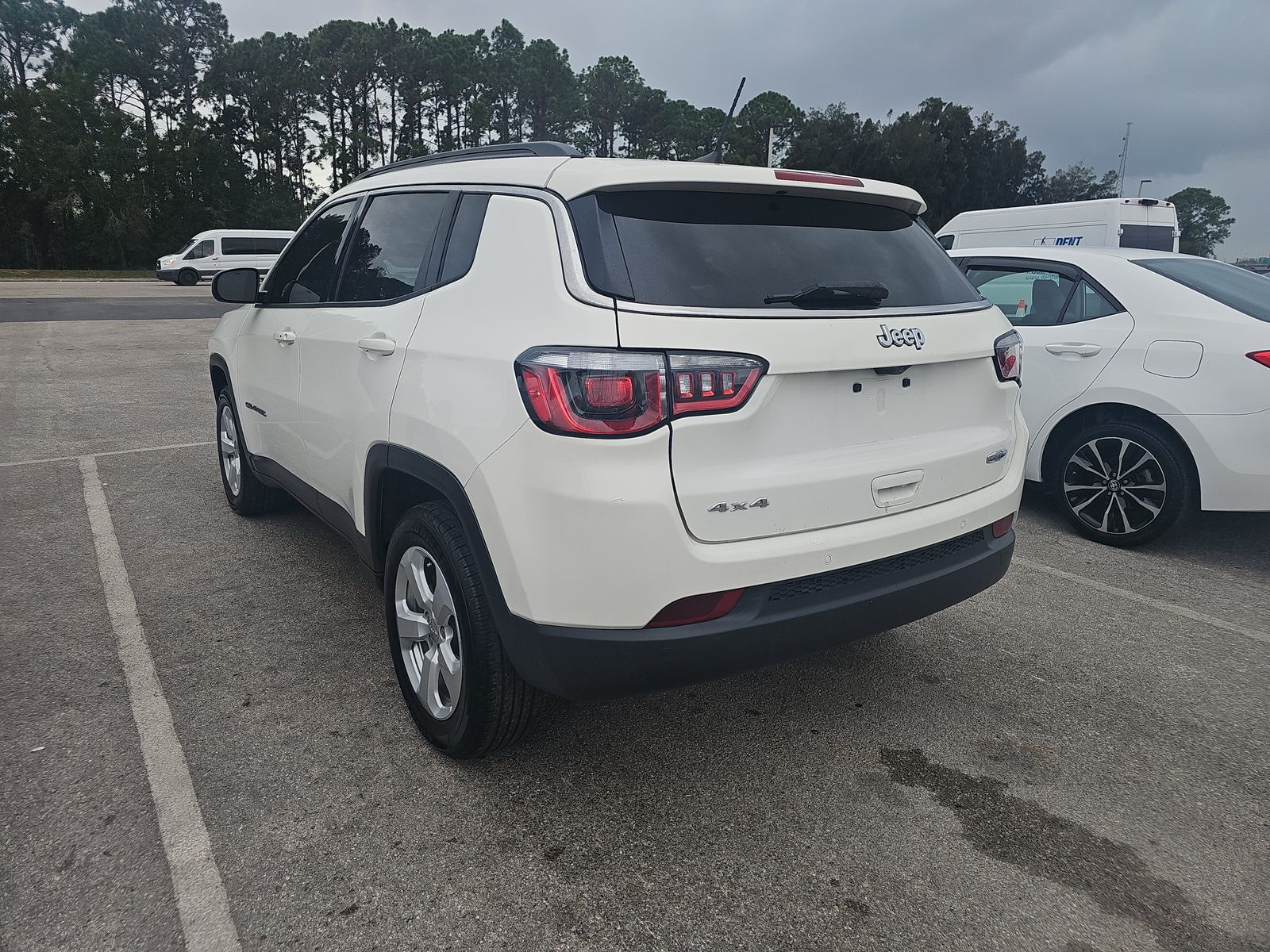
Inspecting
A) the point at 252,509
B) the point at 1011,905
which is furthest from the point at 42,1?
the point at 1011,905

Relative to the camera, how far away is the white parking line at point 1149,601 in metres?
3.82

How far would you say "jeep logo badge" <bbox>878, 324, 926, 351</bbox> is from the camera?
243 centimetres

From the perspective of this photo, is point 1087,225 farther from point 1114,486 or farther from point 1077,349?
point 1114,486

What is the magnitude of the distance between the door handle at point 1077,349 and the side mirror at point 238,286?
14.2 feet

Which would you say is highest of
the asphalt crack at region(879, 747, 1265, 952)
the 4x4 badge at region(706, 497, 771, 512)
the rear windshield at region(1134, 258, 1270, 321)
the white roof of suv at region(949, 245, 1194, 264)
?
the white roof of suv at region(949, 245, 1194, 264)

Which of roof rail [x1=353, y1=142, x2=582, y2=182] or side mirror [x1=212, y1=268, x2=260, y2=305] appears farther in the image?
side mirror [x1=212, y1=268, x2=260, y2=305]

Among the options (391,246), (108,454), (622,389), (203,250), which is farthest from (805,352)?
(203,250)

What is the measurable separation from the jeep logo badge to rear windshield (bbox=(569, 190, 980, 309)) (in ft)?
0.33

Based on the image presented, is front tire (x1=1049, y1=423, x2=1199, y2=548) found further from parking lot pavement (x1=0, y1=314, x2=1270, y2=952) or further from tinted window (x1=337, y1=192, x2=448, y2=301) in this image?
tinted window (x1=337, y1=192, x2=448, y2=301)

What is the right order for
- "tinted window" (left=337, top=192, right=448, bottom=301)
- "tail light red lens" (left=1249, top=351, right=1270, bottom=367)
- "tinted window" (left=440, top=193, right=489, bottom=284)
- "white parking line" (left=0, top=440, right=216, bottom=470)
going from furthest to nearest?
"white parking line" (left=0, top=440, right=216, bottom=470)
"tail light red lens" (left=1249, top=351, right=1270, bottom=367)
"tinted window" (left=337, top=192, right=448, bottom=301)
"tinted window" (left=440, top=193, right=489, bottom=284)

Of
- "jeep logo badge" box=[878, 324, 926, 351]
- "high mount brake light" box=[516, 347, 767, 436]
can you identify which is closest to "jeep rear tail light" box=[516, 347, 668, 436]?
"high mount brake light" box=[516, 347, 767, 436]

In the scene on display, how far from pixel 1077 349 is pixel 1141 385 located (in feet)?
1.37

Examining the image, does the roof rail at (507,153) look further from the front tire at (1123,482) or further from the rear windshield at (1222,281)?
the rear windshield at (1222,281)

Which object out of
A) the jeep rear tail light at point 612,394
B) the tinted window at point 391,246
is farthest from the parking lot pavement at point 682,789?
the tinted window at point 391,246
